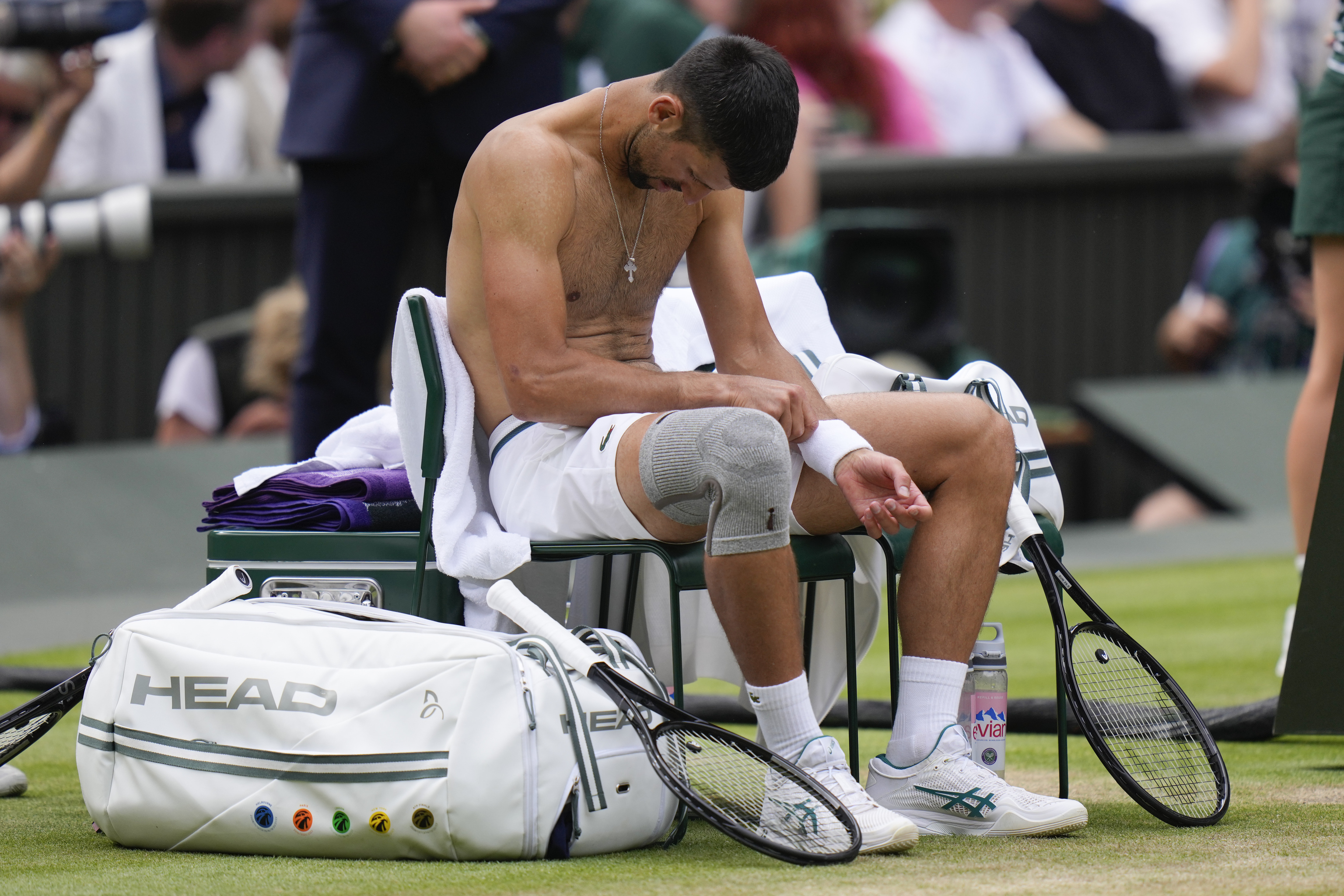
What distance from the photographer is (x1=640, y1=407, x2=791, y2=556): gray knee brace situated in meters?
2.58

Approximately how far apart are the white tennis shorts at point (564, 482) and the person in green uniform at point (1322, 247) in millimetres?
1643

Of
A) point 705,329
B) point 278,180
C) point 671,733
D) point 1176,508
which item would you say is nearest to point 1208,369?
point 1176,508

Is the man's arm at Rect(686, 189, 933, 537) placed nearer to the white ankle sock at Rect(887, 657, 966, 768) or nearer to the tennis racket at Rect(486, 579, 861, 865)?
the white ankle sock at Rect(887, 657, 966, 768)

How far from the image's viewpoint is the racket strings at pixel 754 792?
2486 mm

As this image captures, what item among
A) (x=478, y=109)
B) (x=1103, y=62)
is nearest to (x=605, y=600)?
(x=478, y=109)

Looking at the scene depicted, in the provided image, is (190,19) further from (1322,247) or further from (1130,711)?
(1130,711)

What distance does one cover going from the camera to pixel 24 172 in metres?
6.23

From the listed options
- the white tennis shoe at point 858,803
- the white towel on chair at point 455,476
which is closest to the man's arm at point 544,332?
the white towel on chair at point 455,476

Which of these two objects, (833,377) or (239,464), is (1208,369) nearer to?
(239,464)

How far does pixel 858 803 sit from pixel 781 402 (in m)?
0.62

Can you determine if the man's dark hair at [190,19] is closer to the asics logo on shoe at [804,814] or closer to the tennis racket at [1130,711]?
→ the tennis racket at [1130,711]

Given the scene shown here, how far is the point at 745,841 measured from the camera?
242 cm

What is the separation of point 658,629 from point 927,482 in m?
0.58

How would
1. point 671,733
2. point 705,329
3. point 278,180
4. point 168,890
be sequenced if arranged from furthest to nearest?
point 278,180 < point 705,329 < point 671,733 < point 168,890
